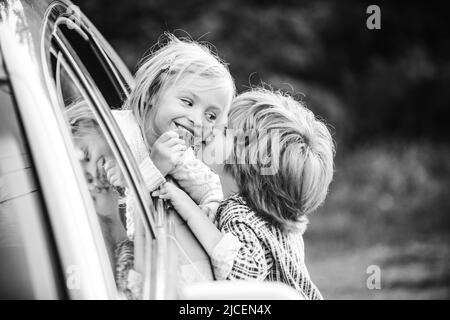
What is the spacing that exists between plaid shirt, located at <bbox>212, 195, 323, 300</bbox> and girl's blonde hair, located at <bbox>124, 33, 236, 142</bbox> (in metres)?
0.37

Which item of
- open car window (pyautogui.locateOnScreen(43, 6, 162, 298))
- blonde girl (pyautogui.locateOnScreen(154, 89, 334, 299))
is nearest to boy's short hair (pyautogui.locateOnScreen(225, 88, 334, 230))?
blonde girl (pyautogui.locateOnScreen(154, 89, 334, 299))

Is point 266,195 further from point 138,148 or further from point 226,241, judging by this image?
point 138,148

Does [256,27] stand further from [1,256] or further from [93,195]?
[1,256]

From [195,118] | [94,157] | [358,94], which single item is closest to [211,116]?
[195,118]

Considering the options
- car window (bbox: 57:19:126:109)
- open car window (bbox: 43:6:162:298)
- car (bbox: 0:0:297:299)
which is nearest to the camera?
car (bbox: 0:0:297:299)

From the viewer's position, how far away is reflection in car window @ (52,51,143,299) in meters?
1.52

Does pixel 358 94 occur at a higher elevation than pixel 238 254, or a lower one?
higher

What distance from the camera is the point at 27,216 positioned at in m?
1.34

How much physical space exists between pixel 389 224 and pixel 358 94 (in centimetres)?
52

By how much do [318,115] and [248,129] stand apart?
0.31 meters

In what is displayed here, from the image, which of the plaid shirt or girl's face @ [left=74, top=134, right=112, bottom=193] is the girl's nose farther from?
girl's face @ [left=74, top=134, right=112, bottom=193]

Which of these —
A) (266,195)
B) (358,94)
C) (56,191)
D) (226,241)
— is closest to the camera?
(56,191)

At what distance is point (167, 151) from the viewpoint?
1960 millimetres

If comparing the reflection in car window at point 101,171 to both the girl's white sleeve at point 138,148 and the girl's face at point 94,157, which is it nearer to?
the girl's face at point 94,157
